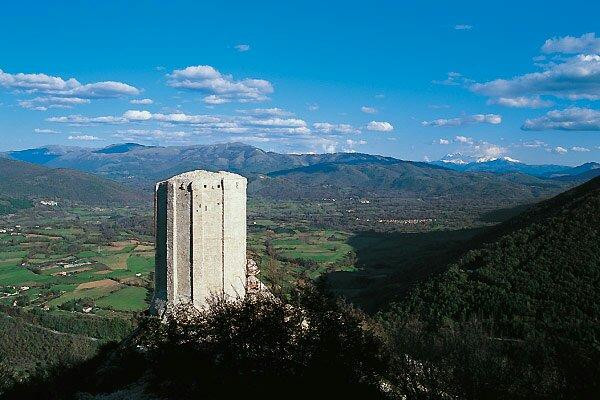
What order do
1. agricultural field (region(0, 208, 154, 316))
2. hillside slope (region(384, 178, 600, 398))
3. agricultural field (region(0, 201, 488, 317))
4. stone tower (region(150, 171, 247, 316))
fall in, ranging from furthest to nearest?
agricultural field (region(0, 208, 154, 316)) → agricultural field (region(0, 201, 488, 317)) → stone tower (region(150, 171, 247, 316)) → hillside slope (region(384, 178, 600, 398))

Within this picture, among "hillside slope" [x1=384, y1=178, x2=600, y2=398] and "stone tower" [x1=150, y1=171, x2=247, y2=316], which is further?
"stone tower" [x1=150, y1=171, x2=247, y2=316]

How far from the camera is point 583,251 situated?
36594 mm

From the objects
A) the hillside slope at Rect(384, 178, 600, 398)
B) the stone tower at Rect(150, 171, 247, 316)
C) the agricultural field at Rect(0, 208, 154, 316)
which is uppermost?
the stone tower at Rect(150, 171, 247, 316)

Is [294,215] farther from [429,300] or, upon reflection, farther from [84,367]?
[84,367]

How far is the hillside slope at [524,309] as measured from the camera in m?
13.4

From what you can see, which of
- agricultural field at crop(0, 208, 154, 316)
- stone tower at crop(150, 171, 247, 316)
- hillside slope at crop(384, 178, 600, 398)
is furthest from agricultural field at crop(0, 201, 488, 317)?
hillside slope at crop(384, 178, 600, 398)

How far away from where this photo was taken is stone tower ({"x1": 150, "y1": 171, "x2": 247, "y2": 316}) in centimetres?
1855

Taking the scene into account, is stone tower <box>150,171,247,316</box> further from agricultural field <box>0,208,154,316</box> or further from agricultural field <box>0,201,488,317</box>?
agricultural field <box>0,208,154,316</box>

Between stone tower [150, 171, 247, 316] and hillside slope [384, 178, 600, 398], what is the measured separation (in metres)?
7.33

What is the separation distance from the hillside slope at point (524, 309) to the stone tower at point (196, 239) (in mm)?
7331

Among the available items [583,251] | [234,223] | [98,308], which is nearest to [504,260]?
[583,251]

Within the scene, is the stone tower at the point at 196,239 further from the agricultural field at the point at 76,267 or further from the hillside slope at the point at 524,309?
the agricultural field at the point at 76,267

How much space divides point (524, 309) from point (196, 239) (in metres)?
22.7

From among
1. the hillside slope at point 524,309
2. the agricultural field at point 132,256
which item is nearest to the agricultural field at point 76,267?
the agricultural field at point 132,256
